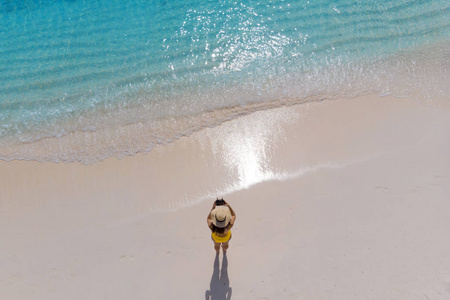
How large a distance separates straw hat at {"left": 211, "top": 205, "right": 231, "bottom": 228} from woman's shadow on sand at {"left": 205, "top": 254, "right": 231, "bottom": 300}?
1.06m

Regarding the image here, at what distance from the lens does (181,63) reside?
18.9ft

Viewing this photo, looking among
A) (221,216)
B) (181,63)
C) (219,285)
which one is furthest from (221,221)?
(181,63)

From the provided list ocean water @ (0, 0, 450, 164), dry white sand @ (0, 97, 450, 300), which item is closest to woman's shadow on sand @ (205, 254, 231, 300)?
dry white sand @ (0, 97, 450, 300)

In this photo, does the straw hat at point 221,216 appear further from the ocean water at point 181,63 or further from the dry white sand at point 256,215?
the ocean water at point 181,63

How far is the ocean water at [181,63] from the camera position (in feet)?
17.4

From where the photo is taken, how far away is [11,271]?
172 inches

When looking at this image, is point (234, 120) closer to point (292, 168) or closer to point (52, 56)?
point (292, 168)

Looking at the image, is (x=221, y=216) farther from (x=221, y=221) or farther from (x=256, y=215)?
(x=256, y=215)

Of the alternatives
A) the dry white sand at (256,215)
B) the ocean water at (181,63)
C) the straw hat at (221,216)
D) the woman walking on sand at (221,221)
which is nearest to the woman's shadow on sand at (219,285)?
the dry white sand at (256,215)

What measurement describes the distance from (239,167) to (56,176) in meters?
3.19

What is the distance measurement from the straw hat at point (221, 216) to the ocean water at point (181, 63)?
77.1 inches

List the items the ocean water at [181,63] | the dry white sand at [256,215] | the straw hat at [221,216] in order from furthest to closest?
the ocean water at [181,63] → the dry white sand at [256,215] → the straw hat at [221,216]

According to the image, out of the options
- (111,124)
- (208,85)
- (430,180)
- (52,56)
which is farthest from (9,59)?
(430,180)

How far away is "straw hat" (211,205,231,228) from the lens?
3.57 meters
